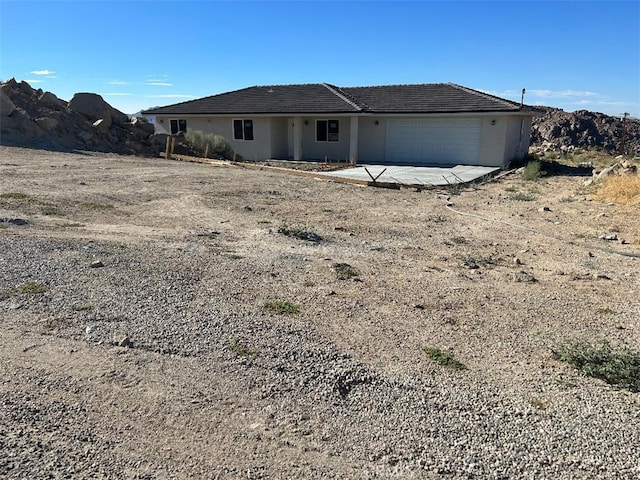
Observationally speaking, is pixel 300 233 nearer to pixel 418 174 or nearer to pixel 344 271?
pixel 344 271

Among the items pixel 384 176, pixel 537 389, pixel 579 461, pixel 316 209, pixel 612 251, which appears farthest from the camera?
pixel 384 176

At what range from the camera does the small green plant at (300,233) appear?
9.45 metres

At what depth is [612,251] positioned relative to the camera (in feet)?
29.5

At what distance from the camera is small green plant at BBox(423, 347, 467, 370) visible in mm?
4584

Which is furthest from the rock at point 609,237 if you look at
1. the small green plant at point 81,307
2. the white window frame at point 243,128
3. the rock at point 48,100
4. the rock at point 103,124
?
the rock at point 48,100

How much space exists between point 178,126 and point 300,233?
80.7 feet

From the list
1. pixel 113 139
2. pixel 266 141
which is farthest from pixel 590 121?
pixel 113 139

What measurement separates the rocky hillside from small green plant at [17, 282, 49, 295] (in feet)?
157

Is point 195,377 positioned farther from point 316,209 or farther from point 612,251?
→ point 316,209

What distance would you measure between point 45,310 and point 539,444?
4916 millimetres

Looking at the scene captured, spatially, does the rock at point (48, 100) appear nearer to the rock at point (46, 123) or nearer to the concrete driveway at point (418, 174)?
the rock at point (46, 123)

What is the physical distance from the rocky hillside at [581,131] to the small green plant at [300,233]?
140 feet

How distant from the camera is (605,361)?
15.0ft

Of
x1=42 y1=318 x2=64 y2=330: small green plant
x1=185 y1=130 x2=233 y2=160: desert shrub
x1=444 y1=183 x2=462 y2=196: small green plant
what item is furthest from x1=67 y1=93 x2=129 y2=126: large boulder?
x1=42 y1=318 x2=64 y2=330: small green plant
